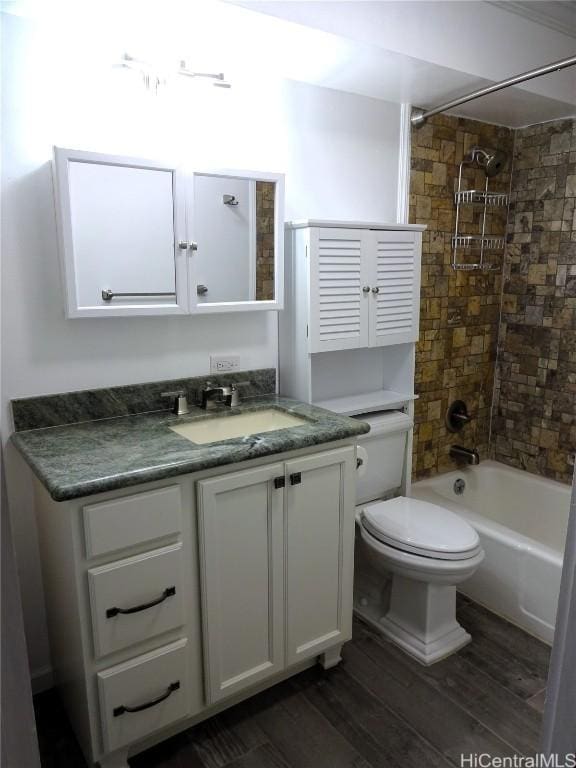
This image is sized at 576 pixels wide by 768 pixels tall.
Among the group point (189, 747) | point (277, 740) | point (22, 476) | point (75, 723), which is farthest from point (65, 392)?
point (277, 740)

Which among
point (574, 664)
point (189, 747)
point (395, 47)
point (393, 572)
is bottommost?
point (189, 747)

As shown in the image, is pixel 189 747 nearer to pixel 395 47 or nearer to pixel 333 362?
pixel 333 362

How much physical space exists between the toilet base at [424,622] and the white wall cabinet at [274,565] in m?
0.31

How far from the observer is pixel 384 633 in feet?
7.18

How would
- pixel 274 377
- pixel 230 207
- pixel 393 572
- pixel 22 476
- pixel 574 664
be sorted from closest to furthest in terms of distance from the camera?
pixel 574 664
pixel 22 476
pixel 230 207
pixel 393 572
pixel 274 377

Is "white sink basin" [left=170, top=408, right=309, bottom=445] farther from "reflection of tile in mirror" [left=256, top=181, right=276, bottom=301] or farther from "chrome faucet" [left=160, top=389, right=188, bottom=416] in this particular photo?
"reflection of tile in mirror" [left=256, top=181, right=276, bottom=301]

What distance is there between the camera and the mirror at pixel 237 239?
1.90 meters

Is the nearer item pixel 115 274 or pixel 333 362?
pixel 115 274

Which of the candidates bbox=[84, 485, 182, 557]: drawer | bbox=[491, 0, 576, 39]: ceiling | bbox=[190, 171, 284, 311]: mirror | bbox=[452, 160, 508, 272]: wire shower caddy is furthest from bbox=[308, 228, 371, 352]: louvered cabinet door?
bbox=[491, 0, 576, 39]: ceiling

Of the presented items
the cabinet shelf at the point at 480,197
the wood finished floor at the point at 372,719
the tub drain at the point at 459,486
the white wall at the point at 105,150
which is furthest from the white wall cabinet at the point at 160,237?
the tub drain at the point at 459,486

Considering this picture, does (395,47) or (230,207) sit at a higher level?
(395,47)

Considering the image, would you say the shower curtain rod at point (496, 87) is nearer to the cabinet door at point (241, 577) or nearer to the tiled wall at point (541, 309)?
the tiled wall at point (541, 309)

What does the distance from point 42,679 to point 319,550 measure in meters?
1.04

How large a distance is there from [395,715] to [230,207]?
5.78 feet
